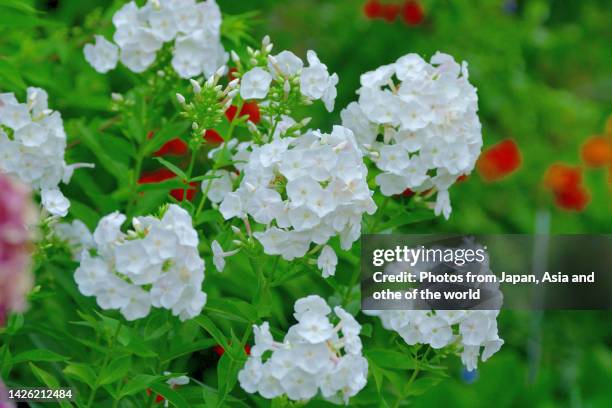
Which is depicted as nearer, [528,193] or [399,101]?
[399,101]

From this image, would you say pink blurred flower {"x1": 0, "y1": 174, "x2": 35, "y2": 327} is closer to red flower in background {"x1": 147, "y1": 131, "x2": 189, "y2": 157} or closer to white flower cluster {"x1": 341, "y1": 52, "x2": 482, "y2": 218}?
white flower cluster {"x1": 341, "y1": 52, "x2": 482, "y2": 218}

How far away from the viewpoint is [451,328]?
1.99m

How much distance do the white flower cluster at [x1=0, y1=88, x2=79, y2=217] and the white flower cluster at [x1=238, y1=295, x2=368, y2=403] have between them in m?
0.64

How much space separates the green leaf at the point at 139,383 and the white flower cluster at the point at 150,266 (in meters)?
0.20

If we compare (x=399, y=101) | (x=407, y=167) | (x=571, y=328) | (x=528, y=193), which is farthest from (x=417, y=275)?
(x=528, y=193)

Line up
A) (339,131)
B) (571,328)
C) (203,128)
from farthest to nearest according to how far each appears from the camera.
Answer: (571,328) → (203,128) → (339,131)

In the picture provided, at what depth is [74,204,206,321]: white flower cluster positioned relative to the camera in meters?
1.65

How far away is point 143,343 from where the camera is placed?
1894 mm

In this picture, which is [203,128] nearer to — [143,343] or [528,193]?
[143,343]

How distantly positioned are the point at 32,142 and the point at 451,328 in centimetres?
99

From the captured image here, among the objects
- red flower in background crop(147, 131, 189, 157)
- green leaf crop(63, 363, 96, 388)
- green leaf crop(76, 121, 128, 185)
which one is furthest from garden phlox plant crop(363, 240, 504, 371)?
red flower in background crop(147, 131, 189, 157)

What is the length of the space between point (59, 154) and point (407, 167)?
0.78 metres

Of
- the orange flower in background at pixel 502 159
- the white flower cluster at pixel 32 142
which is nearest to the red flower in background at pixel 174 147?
the white flower cluster at pixel 32 142

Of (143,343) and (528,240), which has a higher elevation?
(528,240)
